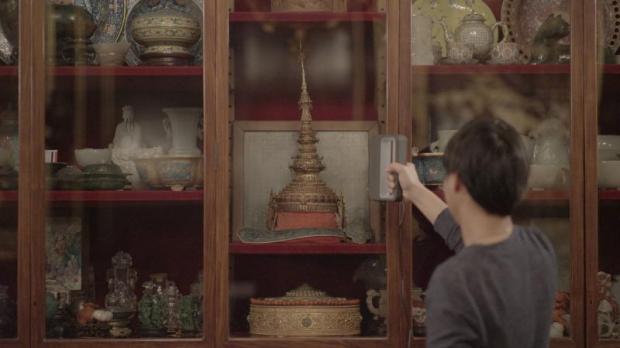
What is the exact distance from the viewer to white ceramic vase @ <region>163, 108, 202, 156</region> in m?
2.75

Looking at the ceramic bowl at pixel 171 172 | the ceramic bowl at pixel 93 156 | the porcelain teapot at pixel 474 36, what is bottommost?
the ceramic bowl at pixel 171 172

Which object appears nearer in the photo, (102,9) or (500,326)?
(500,326)

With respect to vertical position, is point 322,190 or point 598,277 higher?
point 322,190

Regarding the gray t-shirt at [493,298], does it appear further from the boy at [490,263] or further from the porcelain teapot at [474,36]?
the porcelain teapot at [474,36]

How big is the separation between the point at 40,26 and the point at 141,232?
2.14ft

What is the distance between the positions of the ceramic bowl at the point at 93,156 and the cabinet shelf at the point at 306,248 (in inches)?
17.6

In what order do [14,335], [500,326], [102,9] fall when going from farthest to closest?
[102,9] → [14,335] → [500,326]

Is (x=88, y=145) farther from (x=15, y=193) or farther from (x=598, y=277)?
(x=598, y=277)

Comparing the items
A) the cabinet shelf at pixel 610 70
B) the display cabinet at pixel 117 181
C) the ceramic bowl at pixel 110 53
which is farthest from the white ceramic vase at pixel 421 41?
the ceramic bowl at pixel 110 53

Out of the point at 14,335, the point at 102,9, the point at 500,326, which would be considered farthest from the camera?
the point at 102,9

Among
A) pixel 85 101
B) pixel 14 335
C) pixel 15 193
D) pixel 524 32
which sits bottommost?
pixel 14 335

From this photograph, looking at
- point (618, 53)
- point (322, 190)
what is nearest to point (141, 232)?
point (322, 190)

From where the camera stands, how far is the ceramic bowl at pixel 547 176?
108 inches

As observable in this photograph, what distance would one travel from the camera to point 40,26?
8.98ft
